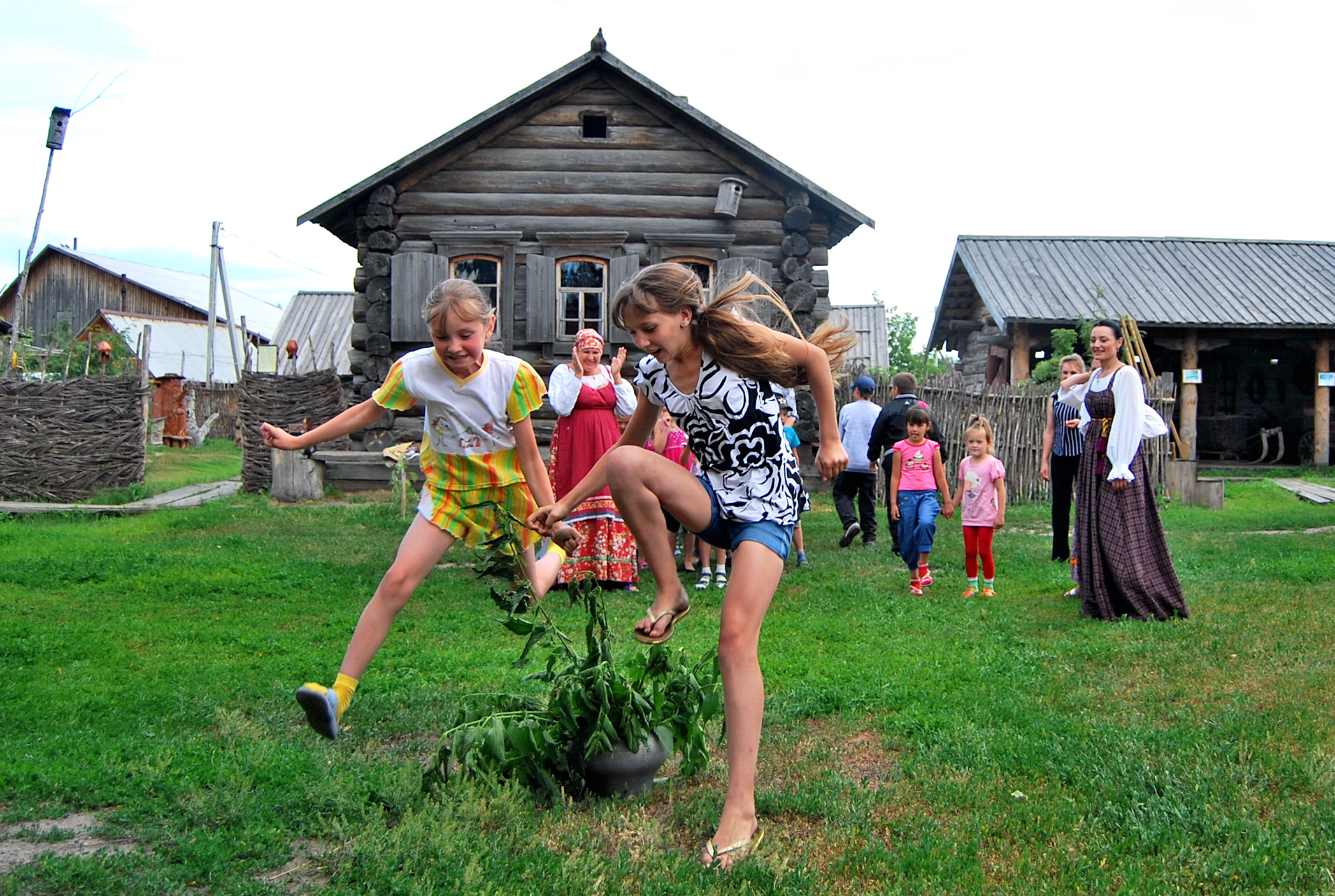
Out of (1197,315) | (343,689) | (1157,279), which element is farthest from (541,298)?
(1157,279)

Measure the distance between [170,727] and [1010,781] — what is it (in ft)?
11.1

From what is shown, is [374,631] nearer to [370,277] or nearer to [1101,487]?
[1101,487]

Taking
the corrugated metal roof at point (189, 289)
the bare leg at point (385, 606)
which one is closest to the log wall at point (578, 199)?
the bare leg at point (385, 606)

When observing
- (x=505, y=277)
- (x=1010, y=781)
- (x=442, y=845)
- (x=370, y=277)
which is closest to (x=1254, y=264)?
(x=505, y=277)

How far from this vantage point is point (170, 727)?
15.2 feet

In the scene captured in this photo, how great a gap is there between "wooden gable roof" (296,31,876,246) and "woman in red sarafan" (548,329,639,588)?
23.0 feet

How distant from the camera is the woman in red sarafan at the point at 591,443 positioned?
8.52 m

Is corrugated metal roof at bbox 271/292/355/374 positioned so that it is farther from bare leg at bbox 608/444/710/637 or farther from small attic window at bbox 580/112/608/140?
bare leg at bbox 608/444/710/637

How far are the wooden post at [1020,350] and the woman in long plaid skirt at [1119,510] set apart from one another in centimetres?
1463

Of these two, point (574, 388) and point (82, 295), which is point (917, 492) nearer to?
point (574, 388)

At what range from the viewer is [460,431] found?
4629 mm

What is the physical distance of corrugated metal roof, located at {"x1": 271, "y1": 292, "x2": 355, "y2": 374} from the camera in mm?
34094

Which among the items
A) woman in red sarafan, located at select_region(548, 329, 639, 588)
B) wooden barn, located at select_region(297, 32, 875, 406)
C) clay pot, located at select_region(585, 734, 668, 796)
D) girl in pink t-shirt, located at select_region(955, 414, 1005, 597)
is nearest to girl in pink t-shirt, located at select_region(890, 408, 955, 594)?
girl in pink t-shirt, located at select_region(955, 414, 1005, 597)

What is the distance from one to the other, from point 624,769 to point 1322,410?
885 inches
